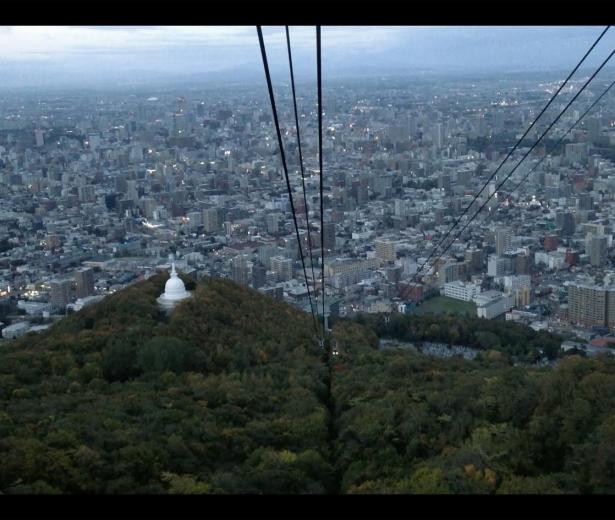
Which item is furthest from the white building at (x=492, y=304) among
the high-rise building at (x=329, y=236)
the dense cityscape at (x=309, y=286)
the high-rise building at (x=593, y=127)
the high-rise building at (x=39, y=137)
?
the high-rise building at (x=39, y=137)

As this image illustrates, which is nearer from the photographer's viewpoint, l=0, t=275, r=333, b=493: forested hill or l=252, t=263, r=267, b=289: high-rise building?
l=0, t=275, r=333, b=493: forested hill

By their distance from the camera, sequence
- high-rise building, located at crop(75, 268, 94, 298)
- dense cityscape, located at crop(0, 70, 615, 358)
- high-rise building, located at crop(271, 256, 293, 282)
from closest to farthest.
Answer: high-rise building, located at crop(75, 268, 94, 298), dense cityscape, located at crop(0, 70, 615, 358), high-rise building, located at crop(271, 256, 293, 282)

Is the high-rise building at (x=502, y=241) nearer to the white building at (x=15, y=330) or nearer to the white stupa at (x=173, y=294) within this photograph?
the white stupa at (x=173, y=294)

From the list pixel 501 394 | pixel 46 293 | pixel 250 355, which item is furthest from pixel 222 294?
pixel 501 394

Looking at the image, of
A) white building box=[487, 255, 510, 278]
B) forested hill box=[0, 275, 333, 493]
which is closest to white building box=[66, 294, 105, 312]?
forested hill box=[0, 275, 333, 493]

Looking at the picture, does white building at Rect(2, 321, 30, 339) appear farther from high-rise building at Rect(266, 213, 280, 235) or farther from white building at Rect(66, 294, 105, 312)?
high-rise building at Rect(266, 213, 280, 235)

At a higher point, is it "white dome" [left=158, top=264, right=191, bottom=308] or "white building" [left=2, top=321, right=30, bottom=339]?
"white dome" [left=158, top=264, right=191, bottom=308]
